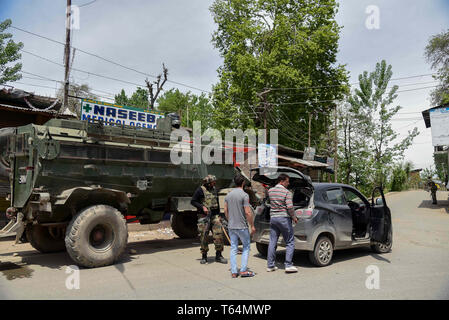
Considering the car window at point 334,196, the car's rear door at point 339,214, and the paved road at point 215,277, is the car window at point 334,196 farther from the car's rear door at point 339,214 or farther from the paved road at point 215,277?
the paved road at point 215,277

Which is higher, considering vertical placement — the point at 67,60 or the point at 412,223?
the point at 67,60

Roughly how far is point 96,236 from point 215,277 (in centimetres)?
261

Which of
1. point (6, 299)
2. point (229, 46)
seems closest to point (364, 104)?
point (229, 46)

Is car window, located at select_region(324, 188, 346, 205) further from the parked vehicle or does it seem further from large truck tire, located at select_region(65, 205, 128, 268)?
large truck tire, located at select_region(65, 205, 128, 268)

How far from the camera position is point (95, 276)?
6105 mm

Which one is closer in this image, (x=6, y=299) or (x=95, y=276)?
(x=6, y=299)

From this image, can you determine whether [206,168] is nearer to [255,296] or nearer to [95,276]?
[95,276]

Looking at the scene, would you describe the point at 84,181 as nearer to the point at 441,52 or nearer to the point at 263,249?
the point at 263,249

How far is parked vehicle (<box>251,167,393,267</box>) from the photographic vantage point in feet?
22.0

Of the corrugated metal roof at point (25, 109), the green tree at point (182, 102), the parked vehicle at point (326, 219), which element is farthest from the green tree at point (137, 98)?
the parked vehicle at point (326, 219)

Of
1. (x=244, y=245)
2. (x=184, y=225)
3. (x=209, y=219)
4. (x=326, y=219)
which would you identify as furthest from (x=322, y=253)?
(x=184, y=225)

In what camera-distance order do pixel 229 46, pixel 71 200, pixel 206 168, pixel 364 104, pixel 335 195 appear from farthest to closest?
pixel 364 104
pixel 229 46
pixel 206 168
pixel 335 195
pixel 71 200

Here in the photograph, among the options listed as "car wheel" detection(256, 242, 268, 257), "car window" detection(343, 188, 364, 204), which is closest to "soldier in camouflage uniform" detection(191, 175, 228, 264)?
"car wheel" detection(256, 242, 268, 257)
